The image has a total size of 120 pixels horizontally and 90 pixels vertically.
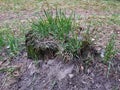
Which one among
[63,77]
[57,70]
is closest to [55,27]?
[57,70]

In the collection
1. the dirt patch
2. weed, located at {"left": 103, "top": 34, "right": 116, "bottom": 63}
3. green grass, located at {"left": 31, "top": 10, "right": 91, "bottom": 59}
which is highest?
green grass, located at {"left": 31, "top": 10, "right": 91, "bottom": 59}

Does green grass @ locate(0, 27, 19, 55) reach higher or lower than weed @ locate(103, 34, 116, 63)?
lower

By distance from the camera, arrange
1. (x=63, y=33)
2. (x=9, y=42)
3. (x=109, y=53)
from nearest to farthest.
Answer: (x=109, y=53), (x=63, y=33), (x=9, y=42)

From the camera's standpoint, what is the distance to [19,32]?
472 cm

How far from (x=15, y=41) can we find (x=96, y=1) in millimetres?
3626

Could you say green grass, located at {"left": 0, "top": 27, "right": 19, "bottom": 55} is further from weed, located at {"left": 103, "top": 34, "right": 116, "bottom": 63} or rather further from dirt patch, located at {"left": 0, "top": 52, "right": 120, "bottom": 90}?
weed, located at {"left": 103, "top": 34, "right": 116, "bottom": 63}

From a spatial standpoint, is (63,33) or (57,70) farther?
(63,33)

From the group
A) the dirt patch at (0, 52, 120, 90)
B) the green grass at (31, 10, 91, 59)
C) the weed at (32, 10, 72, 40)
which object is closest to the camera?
the dirt patch at (0, 52, 120, 90)

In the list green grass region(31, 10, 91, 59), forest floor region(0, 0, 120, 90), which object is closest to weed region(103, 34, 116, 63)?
forest floor region(0, 0, 120, 90)

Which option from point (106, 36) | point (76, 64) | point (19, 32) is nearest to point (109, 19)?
point (106, 36)

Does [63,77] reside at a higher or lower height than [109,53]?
lower

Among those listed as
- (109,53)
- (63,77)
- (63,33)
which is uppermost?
(63,33)

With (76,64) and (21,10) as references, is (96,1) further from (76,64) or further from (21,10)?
(76,64)

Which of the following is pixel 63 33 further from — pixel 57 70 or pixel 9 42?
pixel 9 42
